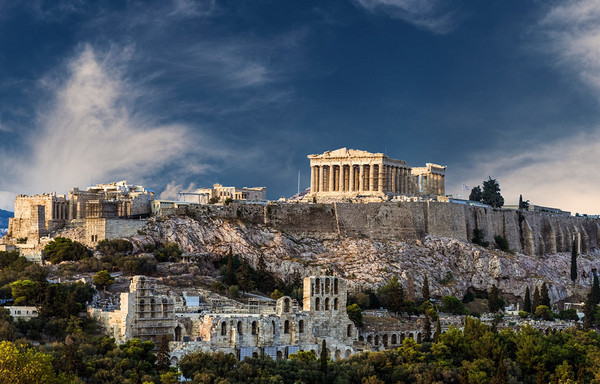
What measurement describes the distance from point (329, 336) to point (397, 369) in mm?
8786

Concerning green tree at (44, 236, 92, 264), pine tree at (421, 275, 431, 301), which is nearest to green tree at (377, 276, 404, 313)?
pine tree at (421, 275, 431, 301)

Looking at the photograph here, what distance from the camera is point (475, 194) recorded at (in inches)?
5044

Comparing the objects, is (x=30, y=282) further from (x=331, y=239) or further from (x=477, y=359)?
(x=331, y=239)

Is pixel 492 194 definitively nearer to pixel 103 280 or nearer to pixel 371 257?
pixel 371 257

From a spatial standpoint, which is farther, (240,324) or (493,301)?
(493,301)

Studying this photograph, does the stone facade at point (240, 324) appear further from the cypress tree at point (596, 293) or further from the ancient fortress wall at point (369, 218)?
the cypress tree at point (596, 293)

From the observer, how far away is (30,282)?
213ft

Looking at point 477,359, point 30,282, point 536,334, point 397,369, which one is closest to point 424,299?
point 536,334

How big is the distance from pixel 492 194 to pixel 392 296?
4818 centimetres

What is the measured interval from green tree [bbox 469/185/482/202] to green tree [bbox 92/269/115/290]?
228 feet

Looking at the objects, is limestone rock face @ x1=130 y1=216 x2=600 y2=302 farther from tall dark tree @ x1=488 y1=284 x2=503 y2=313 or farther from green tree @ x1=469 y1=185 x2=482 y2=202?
green tree @ x1=469 y1=185 x2=482 y2=202

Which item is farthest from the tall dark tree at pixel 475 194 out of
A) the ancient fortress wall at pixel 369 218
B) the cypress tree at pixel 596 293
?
the cypress tree at pixel 596 293

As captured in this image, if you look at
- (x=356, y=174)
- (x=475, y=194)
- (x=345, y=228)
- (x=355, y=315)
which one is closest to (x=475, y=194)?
(x=475, y=194)

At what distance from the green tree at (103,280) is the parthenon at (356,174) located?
4549 centimetres
